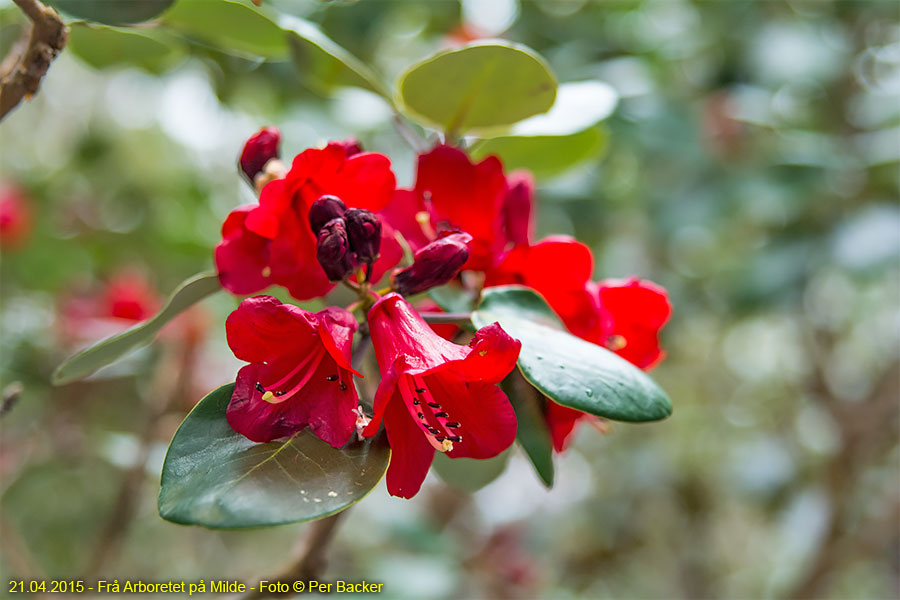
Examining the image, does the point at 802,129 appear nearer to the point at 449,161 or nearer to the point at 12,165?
the point at 449,161

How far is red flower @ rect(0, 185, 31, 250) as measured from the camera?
1.66m

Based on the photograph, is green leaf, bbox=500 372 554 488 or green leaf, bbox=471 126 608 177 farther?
green leaf, bbox=471 126 608 177

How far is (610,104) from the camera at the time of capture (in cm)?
79

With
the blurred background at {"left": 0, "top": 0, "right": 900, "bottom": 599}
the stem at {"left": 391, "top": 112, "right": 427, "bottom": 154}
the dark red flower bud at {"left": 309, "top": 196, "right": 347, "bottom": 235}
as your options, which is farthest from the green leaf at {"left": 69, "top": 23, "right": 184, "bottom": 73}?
the dark red flower bud at {"left": 309, "top": 196, "right": 347, "bottom": 235}

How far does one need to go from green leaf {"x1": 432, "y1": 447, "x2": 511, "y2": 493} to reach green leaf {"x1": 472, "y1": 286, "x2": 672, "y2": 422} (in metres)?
0.21

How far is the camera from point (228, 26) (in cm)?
71

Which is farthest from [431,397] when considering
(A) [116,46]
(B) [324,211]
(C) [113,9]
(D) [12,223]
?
(D) [12,223]

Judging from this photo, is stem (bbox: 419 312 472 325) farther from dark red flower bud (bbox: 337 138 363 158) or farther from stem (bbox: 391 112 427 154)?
stem (bbox: 391 112 427 154)

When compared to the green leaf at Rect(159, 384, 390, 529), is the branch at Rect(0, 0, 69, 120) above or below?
above

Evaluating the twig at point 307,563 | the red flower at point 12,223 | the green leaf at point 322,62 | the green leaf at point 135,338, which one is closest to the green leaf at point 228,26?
the green leaf at point 322,62

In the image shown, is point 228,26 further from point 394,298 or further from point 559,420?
point 559,420

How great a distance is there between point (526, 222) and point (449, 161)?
9 cm

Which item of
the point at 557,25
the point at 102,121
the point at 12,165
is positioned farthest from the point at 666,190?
the point at 12,165

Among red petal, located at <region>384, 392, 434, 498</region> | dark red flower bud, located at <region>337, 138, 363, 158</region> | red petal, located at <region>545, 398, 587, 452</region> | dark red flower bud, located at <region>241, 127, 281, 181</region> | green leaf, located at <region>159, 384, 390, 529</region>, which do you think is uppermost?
dark red flower bud, located at <region>337, 138, 363, 158</region>
